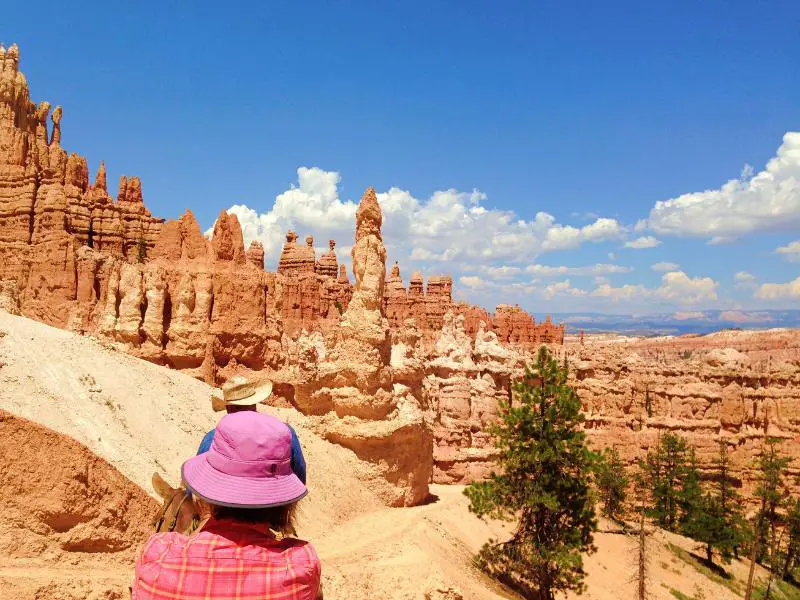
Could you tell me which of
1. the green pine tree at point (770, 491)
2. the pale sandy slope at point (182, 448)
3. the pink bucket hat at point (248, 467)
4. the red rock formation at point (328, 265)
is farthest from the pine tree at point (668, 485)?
the red rock formation at point (328, 265)

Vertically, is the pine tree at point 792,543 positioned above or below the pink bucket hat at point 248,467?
below

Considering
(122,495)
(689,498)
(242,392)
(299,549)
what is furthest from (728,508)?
(299,549)

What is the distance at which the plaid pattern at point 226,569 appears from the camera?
91.2 inches

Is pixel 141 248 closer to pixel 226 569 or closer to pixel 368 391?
pixel 368 391

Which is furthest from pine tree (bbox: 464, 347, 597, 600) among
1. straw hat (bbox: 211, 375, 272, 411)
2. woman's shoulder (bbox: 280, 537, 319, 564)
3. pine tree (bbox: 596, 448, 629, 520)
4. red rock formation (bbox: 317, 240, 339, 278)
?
red rock formation (bbox: 317, 240, 339, 278)

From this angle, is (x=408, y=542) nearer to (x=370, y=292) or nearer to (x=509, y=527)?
(x=370, y=292)

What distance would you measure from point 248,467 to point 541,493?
13401mm

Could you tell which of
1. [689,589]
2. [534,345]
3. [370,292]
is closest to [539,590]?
[370,292]

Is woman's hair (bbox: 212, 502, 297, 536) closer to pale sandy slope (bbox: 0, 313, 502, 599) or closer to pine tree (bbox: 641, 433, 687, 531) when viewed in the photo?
pale sandy slope (bbox: 0, 313, 502, 599)

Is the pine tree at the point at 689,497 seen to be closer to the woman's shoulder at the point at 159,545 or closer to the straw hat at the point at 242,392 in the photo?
the straw hat at the point at 242,392

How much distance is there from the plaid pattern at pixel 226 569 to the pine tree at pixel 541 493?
13.0 metres

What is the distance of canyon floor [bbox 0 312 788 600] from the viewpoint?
6582mm

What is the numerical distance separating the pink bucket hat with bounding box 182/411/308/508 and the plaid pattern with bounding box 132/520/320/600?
Result: 0.14 meters

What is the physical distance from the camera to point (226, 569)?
232 cm
